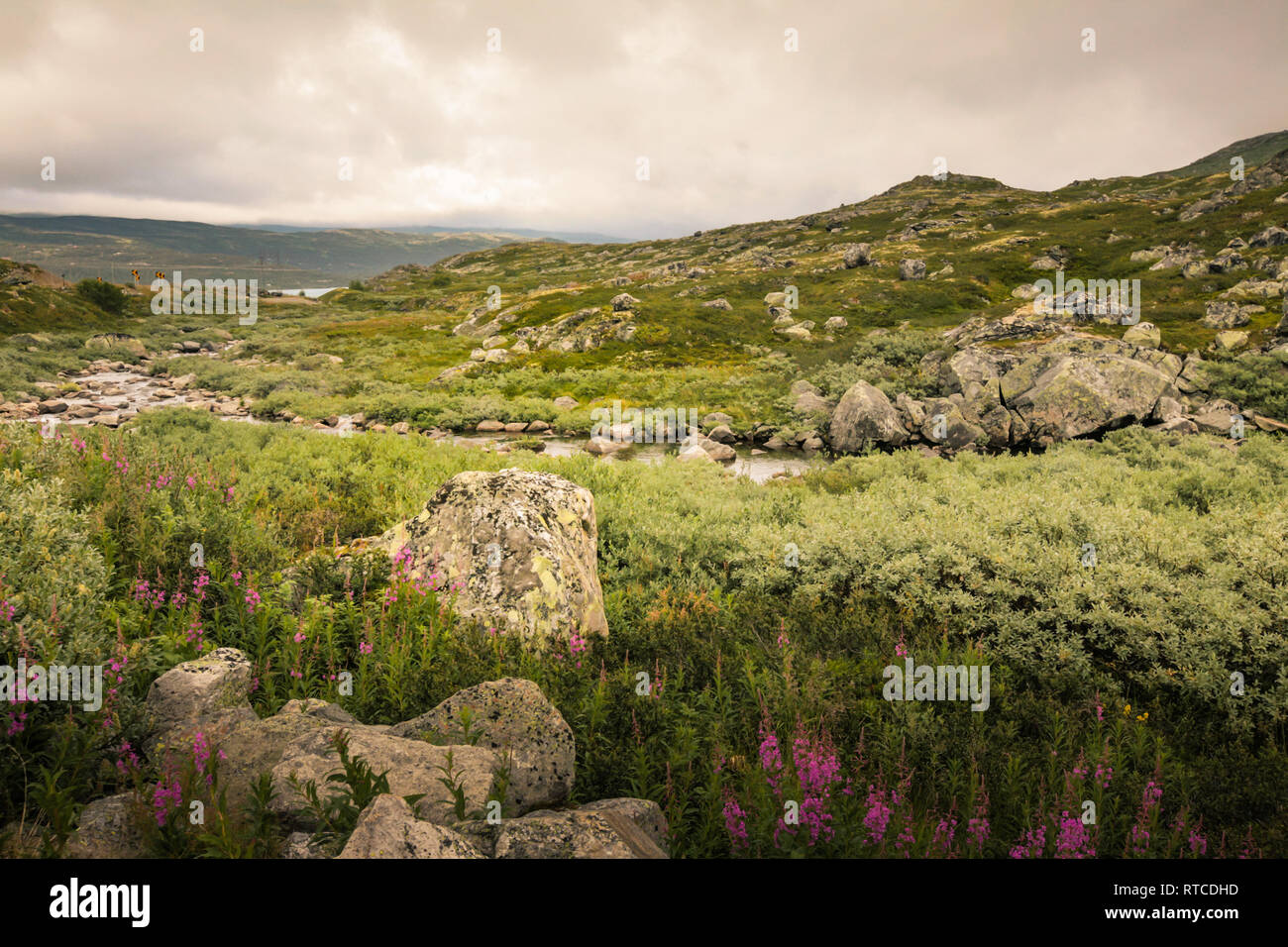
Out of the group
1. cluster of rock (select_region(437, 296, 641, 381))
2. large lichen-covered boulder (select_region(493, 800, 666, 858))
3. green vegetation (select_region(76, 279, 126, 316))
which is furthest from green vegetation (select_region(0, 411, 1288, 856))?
green vegetation (select_region(76, 279, 126, 316))

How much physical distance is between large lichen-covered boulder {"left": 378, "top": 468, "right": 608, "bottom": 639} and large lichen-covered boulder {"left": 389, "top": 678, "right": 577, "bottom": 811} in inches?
83.3

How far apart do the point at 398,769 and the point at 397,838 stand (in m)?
1.00

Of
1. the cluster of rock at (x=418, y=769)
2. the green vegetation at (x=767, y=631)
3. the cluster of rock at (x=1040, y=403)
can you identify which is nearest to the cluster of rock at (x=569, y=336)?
the cluster of rock at (x=1040, y=403)

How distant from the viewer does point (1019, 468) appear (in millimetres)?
15375

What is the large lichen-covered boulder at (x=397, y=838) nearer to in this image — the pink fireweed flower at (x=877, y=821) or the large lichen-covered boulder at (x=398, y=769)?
the large lichen-covered boulder at (x=398, y=769)

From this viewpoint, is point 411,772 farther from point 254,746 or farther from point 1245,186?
point 1245,186

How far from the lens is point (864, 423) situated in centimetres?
2325

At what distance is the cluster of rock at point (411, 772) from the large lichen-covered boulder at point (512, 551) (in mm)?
2360

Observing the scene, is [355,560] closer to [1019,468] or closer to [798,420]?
[1019,468]

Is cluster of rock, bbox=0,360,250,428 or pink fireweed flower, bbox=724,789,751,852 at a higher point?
cluster of rock, bbox=0,360,250,428

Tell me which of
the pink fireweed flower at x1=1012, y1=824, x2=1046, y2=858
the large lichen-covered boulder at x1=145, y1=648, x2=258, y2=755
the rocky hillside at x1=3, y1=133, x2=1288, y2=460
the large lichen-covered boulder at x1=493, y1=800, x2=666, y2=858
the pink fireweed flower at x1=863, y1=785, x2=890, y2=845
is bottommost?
the pink fireweed flower at x1=1012, y1=824, x2=1046, y2=858

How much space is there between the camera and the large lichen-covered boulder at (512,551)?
7078 mm

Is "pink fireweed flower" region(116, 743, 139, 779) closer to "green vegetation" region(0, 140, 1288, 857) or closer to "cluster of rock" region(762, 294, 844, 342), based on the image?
"green vegetation" region(0, 140, 1288, 857)

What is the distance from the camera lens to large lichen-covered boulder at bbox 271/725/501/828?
133 inches
